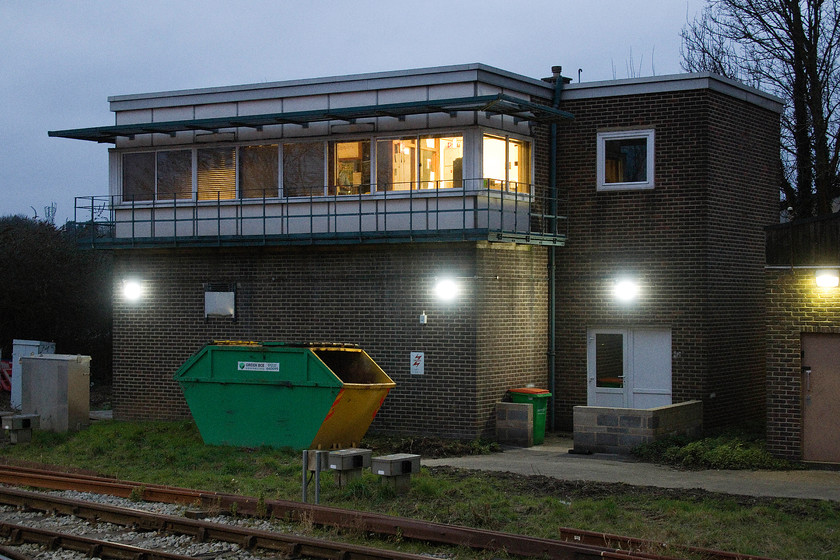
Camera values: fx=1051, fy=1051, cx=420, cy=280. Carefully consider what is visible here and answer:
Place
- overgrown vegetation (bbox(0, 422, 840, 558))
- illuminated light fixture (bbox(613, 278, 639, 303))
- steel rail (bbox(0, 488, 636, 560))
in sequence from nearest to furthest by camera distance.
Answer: steel rail (bbox(0, 488, 636, 560)), overgrown vegetation (bbox(0, 422, 840, 558)), illuminated light fixture (bbox(613, 278, 639, 303))

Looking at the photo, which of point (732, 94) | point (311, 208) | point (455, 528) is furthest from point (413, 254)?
point (455, 528)

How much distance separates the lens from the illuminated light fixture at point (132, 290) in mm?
22969

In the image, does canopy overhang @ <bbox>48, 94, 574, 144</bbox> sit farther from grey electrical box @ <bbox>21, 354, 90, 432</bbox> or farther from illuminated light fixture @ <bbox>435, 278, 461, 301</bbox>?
grey electrical box @ <bbox>21, 354, 90, 432</bbox>

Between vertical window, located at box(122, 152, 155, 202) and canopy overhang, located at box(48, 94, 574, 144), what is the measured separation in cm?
52

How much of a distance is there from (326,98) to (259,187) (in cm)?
240

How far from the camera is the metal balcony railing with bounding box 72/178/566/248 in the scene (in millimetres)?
19688

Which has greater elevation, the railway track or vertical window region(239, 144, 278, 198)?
vertical window region(239, 144, 278, 198)

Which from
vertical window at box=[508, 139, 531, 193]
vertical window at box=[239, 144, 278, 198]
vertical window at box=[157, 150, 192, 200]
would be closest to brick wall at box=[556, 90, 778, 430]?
vertical window at box=[508, 139, 531, 193]

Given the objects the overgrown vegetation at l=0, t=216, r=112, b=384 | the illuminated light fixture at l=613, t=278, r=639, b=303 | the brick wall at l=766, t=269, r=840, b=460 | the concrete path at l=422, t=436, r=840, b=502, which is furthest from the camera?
the overgrown vegetation at l=0, t=216, r=112, b=384

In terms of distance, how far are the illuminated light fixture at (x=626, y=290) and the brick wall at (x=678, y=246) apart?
5.7 inches

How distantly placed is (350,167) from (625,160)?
5.59 m

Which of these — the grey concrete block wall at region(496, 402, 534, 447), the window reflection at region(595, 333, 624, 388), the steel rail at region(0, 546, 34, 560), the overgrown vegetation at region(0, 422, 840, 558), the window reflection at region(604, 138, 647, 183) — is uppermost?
the window reflection at region(604, 138, 647, 183)

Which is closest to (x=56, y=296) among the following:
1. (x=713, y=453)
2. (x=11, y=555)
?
(x=713, y=453)

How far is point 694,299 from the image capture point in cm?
2053
